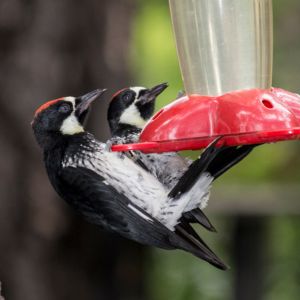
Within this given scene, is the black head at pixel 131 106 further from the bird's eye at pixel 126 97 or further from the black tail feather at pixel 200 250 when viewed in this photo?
the black tail feather at pixel 200 250

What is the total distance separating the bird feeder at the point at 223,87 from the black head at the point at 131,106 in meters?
0.20

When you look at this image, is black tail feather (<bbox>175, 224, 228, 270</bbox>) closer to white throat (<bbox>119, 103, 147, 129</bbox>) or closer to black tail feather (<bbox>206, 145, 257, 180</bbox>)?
black tail feather (<bbox>206, 145, 257, 180</bbox>)

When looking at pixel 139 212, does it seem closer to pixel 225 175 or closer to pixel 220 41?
pixel 220 41

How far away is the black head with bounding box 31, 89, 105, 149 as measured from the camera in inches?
168

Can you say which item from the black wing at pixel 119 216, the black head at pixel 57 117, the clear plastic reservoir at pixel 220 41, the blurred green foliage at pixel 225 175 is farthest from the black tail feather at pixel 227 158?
the blurred green foliage at pixel 225 175

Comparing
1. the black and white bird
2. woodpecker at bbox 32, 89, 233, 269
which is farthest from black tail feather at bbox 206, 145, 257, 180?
the black and white bird

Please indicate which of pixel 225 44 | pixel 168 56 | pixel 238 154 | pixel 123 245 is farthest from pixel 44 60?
pixel 168 56

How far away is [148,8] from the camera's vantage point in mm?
10922

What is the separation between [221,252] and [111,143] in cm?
554

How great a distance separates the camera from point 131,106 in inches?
167

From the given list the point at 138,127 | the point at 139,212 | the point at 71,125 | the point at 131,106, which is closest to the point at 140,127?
the point at 138,127

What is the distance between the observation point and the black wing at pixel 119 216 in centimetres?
386

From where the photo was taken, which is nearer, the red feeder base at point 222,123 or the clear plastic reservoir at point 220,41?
the red feeder base at point 222,123

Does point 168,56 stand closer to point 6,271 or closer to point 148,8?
point 148,8
